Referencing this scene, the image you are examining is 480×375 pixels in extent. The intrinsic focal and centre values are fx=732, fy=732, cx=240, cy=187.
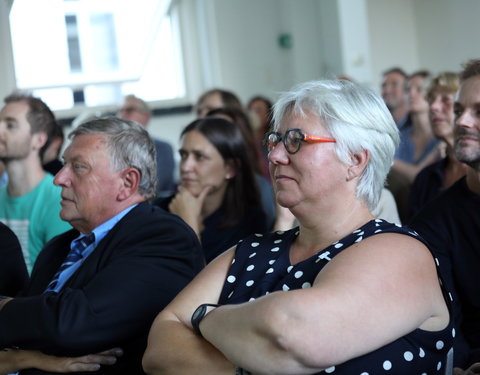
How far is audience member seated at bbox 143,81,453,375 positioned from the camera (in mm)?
1325

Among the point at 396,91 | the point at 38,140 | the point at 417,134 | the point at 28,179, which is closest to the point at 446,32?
the point at 396,91

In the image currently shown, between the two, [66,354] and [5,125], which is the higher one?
[5,125]

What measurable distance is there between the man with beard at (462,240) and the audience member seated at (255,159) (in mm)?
1077

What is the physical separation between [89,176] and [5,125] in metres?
1.36

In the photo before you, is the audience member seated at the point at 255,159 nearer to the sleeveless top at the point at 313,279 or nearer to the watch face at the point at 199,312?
the sleeveless top at the point at 313,279

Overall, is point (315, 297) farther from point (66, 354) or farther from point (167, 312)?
point (66, 354)

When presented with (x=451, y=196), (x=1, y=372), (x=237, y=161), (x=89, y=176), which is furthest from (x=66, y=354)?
(x=237, y=161)

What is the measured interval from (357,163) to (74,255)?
37.7 inches

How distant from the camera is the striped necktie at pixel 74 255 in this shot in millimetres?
2096

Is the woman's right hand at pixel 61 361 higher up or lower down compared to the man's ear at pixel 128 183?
lower down

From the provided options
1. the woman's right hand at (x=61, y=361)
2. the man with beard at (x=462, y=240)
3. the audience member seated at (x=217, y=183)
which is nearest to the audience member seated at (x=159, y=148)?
the audience member seated at (x=217, y=183)

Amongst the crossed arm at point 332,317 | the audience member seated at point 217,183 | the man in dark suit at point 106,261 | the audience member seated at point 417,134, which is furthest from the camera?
the audience member seated at point 417,134

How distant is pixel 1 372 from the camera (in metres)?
1.94

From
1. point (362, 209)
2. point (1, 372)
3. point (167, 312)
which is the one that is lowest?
point (1, 372)
